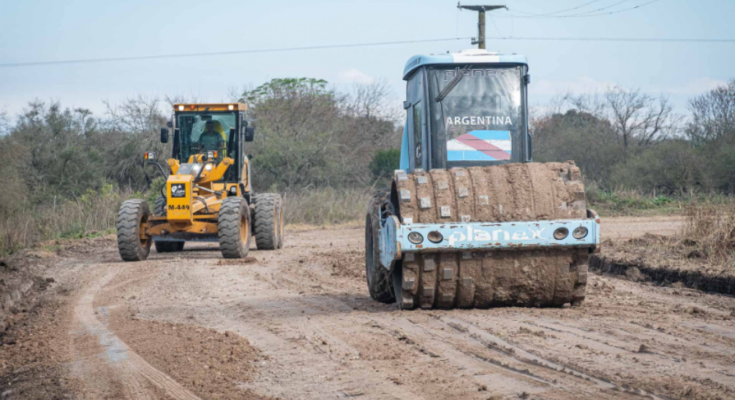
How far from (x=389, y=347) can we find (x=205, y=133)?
1204 centimetres

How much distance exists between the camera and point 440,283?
7438 mm

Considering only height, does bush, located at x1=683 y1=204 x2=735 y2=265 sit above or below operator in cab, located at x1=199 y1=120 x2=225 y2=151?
below

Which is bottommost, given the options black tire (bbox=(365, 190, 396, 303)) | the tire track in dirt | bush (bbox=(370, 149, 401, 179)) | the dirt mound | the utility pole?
the tire track in dirt

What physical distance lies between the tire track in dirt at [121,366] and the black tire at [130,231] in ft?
21.0

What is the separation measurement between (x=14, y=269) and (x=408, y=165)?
7.17 m

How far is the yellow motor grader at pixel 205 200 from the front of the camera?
14836 millimetres

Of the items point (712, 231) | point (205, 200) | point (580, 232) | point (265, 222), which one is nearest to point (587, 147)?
point (265, 222)

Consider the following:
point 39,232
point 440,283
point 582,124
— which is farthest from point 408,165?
point 582,124

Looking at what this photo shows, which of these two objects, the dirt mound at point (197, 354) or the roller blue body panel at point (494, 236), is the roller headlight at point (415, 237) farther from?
the dirt mound at point (197, 354)

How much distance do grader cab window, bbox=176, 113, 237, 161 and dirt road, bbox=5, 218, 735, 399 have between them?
703 centimetres

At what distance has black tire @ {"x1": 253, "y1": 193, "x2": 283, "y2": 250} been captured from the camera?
56.4ft

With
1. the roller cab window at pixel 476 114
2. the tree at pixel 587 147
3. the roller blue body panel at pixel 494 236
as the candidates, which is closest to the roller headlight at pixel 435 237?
the roller blue body panel at pixel 494 236

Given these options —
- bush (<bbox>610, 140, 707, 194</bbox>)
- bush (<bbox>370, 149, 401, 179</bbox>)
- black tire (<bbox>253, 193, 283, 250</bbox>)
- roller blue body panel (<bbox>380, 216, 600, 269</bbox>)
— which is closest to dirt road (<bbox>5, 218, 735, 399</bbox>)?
roller blue body panel (<bbox>380, 216, 600, 269</bbox>)

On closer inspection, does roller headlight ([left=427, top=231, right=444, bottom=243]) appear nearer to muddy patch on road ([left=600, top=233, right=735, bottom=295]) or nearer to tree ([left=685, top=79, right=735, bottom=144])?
muddy patch on road ([left=600, top=233, right=735, bottom=295])
